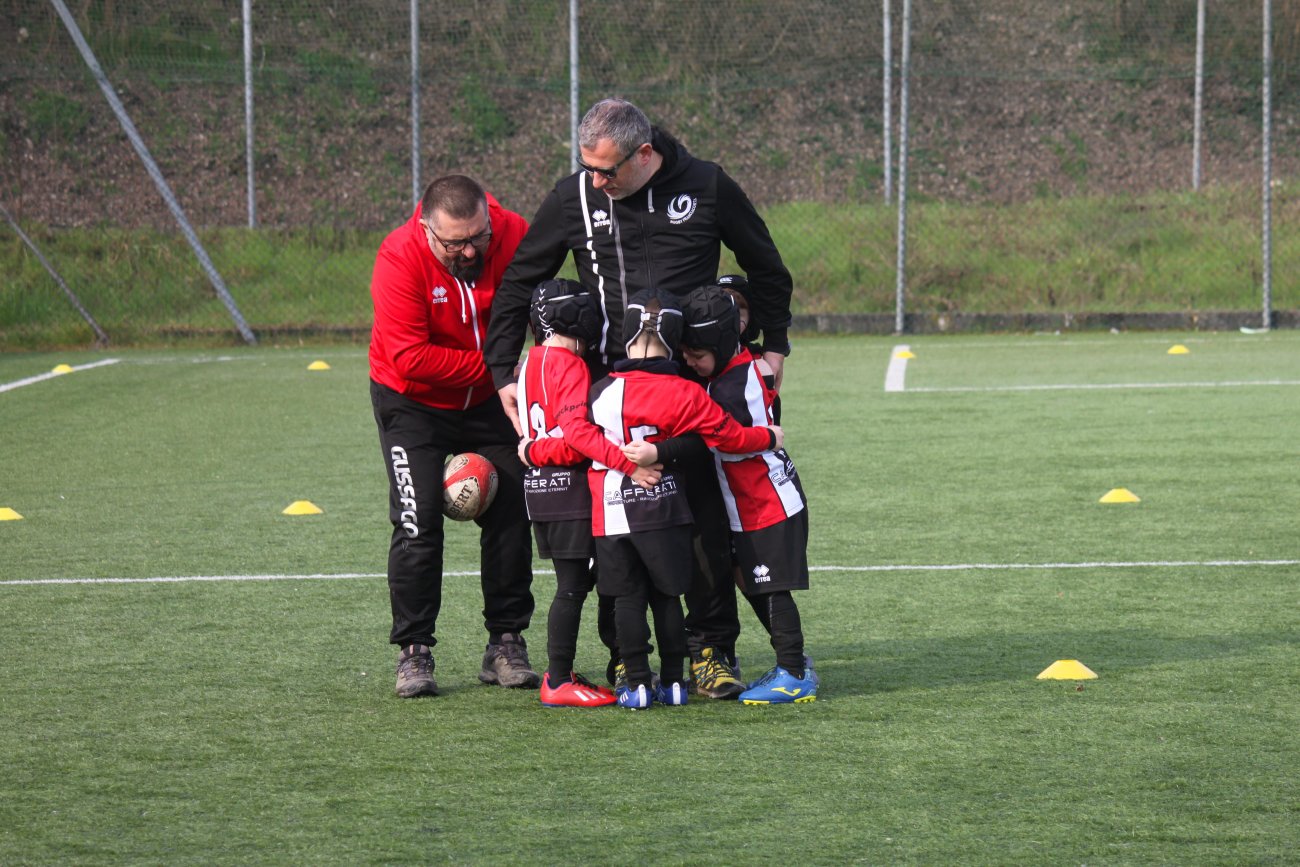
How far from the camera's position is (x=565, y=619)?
16.5 ft

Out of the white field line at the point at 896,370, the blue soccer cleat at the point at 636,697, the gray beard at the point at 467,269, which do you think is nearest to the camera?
the blue soccer cleat at the point at 636,697

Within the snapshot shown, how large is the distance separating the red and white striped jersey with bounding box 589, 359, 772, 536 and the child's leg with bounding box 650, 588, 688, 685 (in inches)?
9.9

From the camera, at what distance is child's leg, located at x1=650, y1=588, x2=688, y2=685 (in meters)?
5.01

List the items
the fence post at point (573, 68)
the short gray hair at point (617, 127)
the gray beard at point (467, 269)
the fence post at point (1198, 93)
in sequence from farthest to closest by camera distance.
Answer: the fence post at point (1198, 93) → the fence post at point (573, 68) → the gray beard at point (467, 269) → the short gray hair at point (617, 127)

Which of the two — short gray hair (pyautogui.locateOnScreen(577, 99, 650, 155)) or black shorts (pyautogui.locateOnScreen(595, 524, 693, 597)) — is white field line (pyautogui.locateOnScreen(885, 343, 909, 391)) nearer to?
black shorts (pyautogui.locateOnScreen(595, 524, 693, 597))

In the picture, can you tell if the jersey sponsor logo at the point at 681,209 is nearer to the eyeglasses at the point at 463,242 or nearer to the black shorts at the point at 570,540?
the eyeglasses at the point at 463,242

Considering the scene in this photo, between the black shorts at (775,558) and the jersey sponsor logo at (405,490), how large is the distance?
968 mm

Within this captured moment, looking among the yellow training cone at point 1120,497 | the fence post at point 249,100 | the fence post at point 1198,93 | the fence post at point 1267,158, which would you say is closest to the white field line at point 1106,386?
the yellow training cone at point 1120,497

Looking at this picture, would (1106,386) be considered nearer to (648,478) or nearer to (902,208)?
(902,208)

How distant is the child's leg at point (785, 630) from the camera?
16.4ft

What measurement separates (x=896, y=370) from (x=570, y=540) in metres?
10.1

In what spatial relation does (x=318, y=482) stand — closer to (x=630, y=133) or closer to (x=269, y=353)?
(x=630, y=133)

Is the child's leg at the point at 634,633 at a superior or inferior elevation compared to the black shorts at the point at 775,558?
inferior

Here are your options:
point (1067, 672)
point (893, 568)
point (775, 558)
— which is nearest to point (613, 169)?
point (775, 558)
